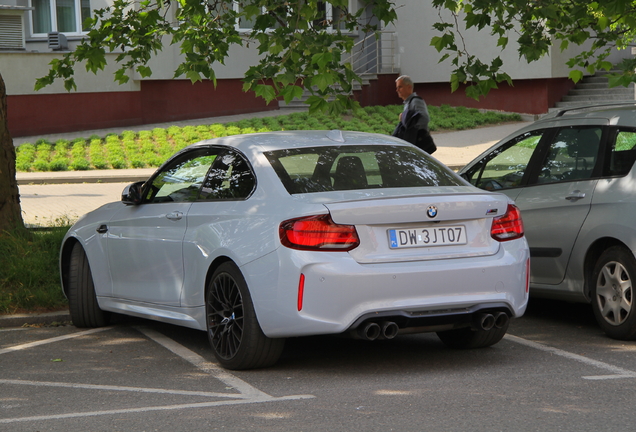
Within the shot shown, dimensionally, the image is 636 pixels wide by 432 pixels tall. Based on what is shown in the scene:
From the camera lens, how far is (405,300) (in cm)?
541

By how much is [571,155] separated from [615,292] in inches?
48.7

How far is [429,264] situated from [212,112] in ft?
81.3

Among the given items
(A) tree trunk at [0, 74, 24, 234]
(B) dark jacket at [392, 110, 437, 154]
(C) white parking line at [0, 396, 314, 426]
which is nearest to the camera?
(C) white parking line at [0, 396, 314, 426]

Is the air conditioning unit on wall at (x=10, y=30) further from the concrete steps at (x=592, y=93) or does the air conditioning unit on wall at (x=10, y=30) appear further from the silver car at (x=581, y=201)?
the silver car at (x=581, y=201)

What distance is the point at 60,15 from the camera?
3008cm

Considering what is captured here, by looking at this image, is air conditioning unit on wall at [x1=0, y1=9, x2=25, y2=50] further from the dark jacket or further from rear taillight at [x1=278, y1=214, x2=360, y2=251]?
rear taillight at [x1=278, y1=214, x2=360, y2=251]

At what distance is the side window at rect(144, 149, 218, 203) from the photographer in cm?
655

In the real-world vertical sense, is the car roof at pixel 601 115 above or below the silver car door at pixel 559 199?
above

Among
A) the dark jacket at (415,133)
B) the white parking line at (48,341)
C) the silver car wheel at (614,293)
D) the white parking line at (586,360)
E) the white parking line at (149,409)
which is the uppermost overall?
the dark jacket at (415,133)

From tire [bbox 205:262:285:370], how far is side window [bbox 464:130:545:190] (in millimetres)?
3011

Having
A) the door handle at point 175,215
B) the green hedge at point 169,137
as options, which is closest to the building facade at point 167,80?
the green hedge at point 169,137

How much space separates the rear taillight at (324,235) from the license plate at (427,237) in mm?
251

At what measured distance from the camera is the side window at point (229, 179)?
19.8ft

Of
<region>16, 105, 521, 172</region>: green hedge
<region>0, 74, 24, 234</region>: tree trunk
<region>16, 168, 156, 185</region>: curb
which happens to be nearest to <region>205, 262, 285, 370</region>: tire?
<region>0, 74, 24, 234</region>: tree trunk
